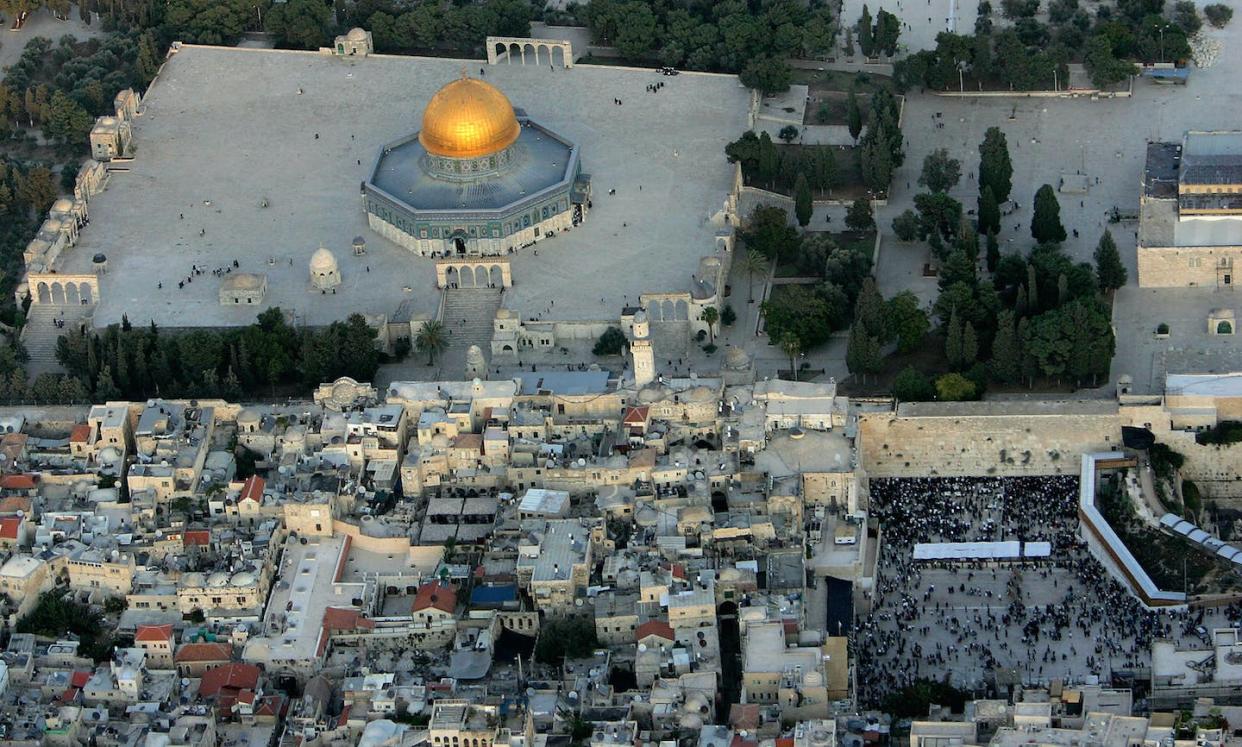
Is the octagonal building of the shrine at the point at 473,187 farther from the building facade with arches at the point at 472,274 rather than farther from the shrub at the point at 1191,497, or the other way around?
the shrub at the point at 1191,497

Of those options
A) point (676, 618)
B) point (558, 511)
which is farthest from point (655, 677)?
point (558, 511)

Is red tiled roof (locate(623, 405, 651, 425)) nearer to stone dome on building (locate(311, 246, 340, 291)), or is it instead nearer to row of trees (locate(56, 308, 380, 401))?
row of trees (locate(56, 308, 380, 401))

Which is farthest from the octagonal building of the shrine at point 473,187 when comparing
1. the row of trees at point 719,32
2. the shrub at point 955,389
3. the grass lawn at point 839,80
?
the shrub at point 955,389

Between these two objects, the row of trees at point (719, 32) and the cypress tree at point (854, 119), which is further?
the row of trees at point (719, 32)

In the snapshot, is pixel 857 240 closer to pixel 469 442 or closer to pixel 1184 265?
pixel 1184 265

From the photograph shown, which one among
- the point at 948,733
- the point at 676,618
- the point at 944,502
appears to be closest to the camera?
the point at 948,733

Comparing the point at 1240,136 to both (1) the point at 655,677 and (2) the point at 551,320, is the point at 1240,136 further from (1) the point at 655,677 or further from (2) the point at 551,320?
(1) the point at 655,677
